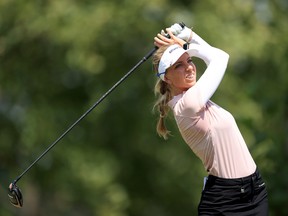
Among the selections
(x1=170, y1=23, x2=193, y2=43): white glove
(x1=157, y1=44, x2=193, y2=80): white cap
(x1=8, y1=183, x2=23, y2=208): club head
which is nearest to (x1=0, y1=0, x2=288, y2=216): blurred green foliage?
(x1=8, y1=183, x2=23, y2=208): club head

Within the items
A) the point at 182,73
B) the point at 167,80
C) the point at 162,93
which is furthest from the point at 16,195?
the point at 182,73

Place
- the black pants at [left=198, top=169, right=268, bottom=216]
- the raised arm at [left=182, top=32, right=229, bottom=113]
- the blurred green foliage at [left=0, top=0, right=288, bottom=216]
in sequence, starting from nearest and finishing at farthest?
the raised arm at [left=182, top=32, right=229, bottom=113]
the black pants at [left=198, top=169, right=268, bottom=216]
the blurred green foliage at [left=0, top=0, right=288, bottom=216]

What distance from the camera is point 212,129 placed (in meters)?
5.95

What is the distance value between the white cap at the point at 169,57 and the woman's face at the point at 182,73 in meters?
0.04

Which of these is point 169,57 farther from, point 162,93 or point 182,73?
point 162,93

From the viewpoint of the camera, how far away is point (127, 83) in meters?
20.0

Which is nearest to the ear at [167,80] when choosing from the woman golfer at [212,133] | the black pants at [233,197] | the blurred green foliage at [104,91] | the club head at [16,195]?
the woman golfer at [212,133]

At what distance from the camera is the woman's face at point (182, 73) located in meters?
6.09

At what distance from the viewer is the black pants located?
5.98 meters

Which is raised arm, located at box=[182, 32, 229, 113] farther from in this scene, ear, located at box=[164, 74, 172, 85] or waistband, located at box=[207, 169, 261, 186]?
waistband, located at box=[207, 169, 261, 186]

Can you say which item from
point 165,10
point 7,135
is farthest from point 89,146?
point 165,10

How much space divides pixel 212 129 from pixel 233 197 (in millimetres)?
431

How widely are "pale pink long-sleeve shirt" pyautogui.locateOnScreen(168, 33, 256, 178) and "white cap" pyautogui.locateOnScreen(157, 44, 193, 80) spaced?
0.62ft

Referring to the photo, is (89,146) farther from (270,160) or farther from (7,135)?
(270,160)
